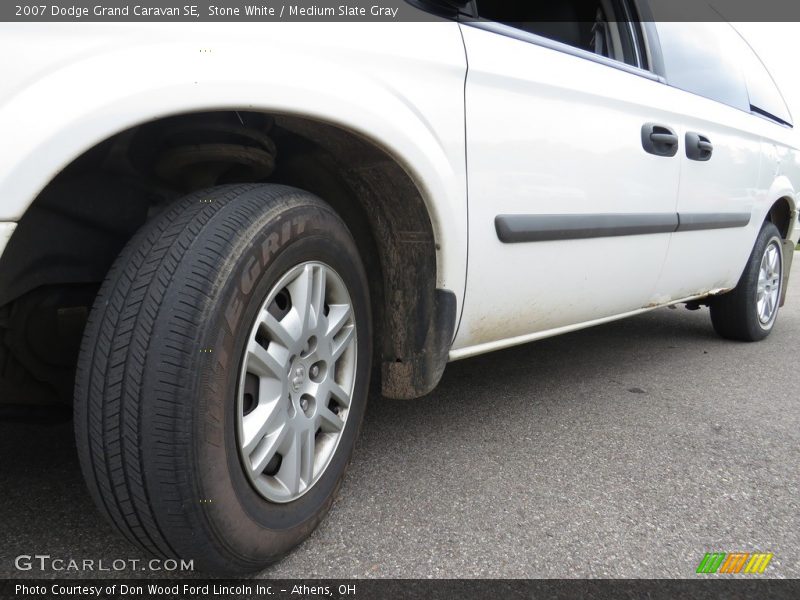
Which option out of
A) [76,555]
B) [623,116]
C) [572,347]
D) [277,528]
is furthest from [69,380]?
[572,347]

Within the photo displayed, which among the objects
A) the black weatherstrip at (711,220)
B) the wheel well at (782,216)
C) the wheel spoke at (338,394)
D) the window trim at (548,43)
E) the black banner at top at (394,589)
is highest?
the window trim at (548,43)

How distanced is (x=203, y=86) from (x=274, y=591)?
3.01 ft

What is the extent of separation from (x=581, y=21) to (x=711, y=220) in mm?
988

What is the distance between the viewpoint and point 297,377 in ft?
4.15

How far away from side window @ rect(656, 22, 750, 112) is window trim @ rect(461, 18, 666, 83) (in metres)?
0.25

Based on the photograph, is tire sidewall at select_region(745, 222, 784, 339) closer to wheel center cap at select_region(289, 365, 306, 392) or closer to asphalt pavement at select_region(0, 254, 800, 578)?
asphalt pavement at select_region(0, 254, 800, 578)

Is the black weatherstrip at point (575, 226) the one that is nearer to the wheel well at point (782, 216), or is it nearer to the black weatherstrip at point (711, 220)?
the black weatherstrip at point (711, 220)

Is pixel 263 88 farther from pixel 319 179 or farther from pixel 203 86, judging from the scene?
pixel 319 179

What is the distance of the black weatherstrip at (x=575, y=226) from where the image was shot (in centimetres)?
164

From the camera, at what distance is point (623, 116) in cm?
200

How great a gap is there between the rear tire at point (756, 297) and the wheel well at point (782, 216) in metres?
0.09

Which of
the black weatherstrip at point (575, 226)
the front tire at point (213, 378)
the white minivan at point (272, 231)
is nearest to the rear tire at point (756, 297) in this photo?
the black weatherstrip at point (575, 226)

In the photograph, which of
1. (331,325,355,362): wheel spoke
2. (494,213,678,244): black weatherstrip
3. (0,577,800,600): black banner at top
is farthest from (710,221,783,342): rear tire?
(331,325,355,362): wheel spoke

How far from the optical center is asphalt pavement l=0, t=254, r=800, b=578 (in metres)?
1.29
